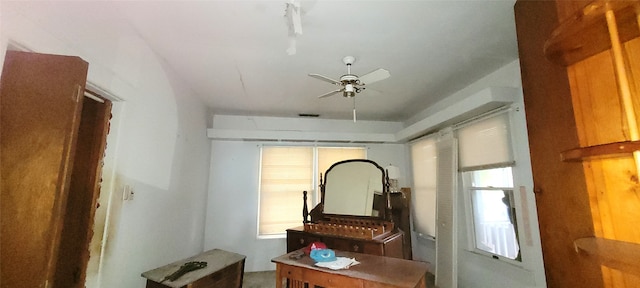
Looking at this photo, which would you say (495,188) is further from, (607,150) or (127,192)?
(127,192)

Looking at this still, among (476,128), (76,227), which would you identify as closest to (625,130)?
(476,128)

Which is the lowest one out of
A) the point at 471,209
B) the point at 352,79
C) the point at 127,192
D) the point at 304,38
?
the point at 471,209

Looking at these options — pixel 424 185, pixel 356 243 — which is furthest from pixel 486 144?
pixel 356 243

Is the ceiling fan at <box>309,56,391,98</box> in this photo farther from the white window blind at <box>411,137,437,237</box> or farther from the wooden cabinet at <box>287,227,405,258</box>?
the white window blind at <box>411,137,437,237</box>

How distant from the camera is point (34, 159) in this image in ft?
3.57

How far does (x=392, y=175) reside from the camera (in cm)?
406

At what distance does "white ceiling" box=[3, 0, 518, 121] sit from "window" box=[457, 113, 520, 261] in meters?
0.67

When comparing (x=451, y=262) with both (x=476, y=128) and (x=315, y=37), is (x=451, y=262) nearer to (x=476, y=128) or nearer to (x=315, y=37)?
(x=476, y=128)

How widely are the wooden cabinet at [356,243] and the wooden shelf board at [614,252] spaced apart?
1.84 m

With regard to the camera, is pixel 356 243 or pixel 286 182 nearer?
pixel 356 243

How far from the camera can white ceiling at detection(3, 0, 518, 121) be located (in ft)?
5.74

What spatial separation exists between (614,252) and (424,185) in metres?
3.34

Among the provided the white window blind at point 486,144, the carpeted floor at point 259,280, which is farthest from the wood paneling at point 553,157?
the carpeted floor at point 259,280

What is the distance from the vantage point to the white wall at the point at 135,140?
1340 millimetres
